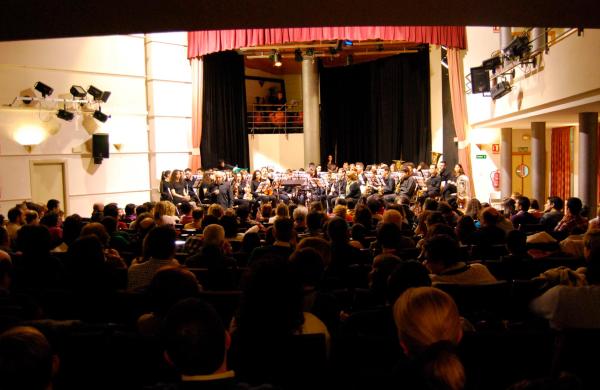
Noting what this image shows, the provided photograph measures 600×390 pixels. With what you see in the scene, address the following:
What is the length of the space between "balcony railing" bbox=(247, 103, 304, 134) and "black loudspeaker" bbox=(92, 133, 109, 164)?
6.68 meters

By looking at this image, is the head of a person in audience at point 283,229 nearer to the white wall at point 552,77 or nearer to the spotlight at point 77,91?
the white wall at point 552,77

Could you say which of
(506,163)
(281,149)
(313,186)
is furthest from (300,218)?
(281,149)

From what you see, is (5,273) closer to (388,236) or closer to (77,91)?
(388,236)

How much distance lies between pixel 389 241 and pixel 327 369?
188 centimetres

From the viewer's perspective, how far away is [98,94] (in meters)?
11.7

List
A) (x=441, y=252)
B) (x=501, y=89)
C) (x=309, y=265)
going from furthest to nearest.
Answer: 1. (x=501, y=89)
2. (x=441, y=252)
3. (x=309, y=265)

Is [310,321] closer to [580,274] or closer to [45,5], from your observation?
[580,274]

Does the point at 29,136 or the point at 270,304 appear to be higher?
the point at 29,136

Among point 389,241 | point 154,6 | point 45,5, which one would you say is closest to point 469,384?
point 389,241

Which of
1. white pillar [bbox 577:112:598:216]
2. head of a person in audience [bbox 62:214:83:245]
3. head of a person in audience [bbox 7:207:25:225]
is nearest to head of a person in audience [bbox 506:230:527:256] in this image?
head of a person in audience [bbox 62:214:83:245]

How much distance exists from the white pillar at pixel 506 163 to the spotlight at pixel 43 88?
33.5 feet

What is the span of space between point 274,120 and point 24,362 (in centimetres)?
1730

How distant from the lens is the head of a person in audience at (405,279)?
2.51 m

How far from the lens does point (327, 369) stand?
2234 mm
